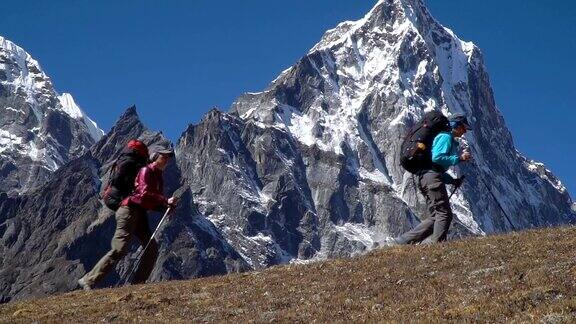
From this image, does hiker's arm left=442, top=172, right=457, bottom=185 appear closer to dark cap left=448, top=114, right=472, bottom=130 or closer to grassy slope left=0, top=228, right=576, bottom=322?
dark cap left=448, top=114, right=472, bottom=130

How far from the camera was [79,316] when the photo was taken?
17.1 m

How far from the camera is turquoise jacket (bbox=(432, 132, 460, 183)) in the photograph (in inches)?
830

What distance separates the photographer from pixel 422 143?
21.4 metres

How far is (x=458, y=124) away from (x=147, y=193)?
805 centimetres

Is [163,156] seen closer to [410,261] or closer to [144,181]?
[144,181]

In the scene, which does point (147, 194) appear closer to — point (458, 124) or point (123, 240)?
point (123, 240)

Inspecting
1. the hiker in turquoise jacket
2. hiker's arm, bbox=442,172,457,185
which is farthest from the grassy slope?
hiker's arm, bbox=442,172,457,185

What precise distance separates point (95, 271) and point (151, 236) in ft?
5.19

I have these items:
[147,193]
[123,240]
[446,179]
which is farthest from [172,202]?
[446,179]

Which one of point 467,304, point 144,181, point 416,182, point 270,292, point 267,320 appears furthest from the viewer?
point 416,182

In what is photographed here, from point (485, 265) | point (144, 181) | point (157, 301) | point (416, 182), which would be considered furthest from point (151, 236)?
point (485, 265)

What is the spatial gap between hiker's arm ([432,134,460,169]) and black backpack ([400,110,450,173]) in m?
0.24

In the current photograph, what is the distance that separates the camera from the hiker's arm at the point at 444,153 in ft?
69.2

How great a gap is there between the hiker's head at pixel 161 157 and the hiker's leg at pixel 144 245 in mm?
1266
